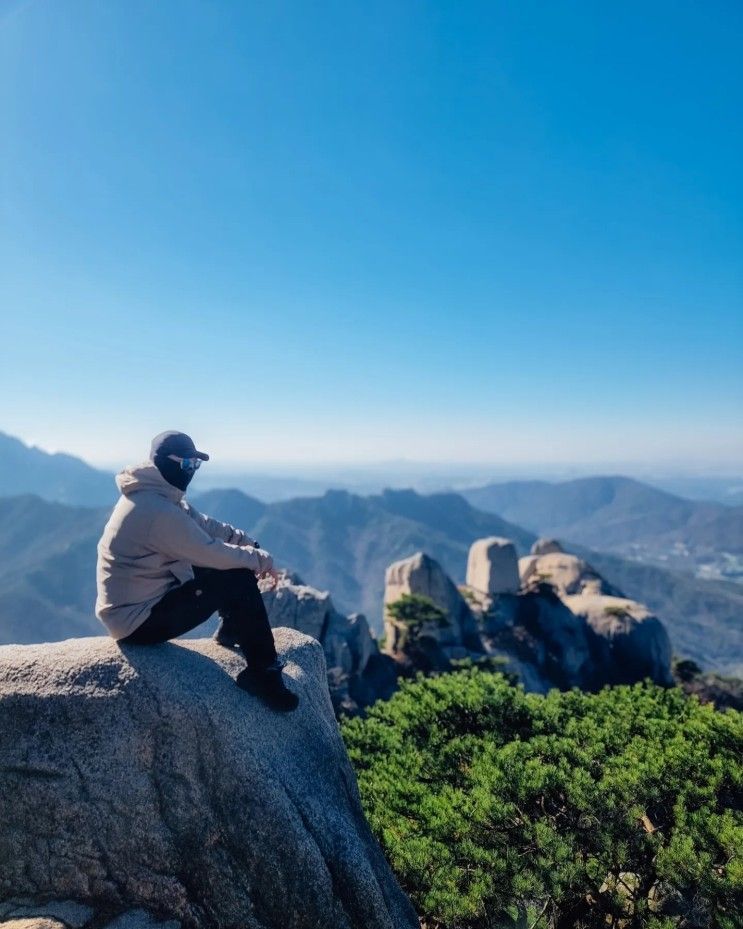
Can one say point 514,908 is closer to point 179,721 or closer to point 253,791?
point 253,791

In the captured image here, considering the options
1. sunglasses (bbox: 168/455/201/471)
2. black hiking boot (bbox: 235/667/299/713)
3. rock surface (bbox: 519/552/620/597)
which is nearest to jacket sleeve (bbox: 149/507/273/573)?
sunglasses (bbox: 168/455/201/471)

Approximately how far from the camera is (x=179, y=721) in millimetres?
5727

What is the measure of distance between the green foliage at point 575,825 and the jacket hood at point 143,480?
18.8 feet

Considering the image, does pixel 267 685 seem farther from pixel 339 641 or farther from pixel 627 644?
pixel 627 644

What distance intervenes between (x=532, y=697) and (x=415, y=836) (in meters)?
5.03

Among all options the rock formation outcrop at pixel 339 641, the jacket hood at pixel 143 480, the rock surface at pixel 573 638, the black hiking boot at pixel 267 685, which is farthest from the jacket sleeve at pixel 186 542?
the rock surface at pixel 573 638

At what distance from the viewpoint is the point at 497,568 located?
1881 inches

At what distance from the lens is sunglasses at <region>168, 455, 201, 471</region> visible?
584 centimetres

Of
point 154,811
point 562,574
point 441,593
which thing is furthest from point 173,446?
point 562,574

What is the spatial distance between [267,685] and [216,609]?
3.74 feet

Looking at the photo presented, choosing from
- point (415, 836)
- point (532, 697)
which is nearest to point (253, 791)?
point (415, 836)

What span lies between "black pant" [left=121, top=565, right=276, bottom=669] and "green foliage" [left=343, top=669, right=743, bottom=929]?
11.8ft

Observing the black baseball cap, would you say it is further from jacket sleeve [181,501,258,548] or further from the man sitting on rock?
jacket sleeve [181,501,258,548]

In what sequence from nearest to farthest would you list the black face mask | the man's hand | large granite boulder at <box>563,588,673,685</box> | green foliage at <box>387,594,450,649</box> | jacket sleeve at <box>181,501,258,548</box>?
1. the black face mask
2. the man's hand
3. jacket sleeve at <box>181,501,258,548</box>
4. green foliage at <box>387,594,450,649</box>
5. large granite boulder at <box>563,588,673,685</box>
